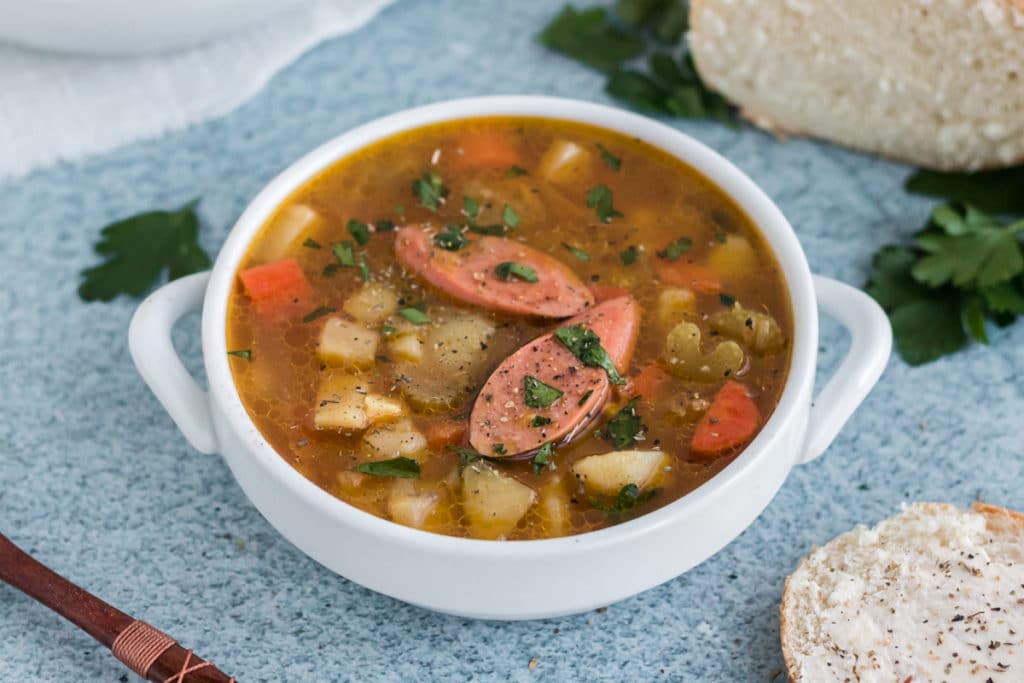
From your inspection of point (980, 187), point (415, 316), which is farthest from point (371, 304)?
point (980, 187)

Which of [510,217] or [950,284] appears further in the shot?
[950,284]

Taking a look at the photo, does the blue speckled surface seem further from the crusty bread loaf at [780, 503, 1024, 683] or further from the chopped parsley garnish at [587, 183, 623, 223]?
the chopped parsley garnish at [587, 183, 623, 223]

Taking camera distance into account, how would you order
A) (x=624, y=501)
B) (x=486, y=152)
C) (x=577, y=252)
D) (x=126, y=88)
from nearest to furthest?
1. (x=624, y=501)
2. (x=577, y=252)
3. (x=486, y=152)
4. (x=126, y=88)

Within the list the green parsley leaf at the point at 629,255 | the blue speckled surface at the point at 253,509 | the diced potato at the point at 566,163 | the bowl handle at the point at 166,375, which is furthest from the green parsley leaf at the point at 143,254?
the green parsley leaf at the point at 629,255

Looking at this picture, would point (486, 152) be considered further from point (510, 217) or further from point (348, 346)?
point (348, 346)

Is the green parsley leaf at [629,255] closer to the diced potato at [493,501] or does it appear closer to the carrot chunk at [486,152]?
Answer: the carrot chunk at [486,152]
